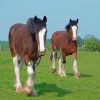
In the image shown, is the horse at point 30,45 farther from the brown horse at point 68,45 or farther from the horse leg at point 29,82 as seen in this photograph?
the brown horse at point 68,45

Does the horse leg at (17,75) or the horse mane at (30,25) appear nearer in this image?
the horse mane at (30,25)

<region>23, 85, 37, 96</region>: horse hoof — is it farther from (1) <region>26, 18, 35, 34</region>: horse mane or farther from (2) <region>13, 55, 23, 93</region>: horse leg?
(1) <region>26, 18, 35, 34</region>: horse mane

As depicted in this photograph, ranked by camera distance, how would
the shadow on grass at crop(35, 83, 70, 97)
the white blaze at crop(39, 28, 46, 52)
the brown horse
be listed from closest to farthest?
the white blaze at crop(39, 28, 46, 52) < the shadow on grass at crop(35, 83, 70, 97) < the brown horse

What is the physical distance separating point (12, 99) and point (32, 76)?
94 cm

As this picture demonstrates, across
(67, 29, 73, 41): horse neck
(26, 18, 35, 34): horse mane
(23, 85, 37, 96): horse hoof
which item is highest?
(26, 18, 35, 34): horse mane

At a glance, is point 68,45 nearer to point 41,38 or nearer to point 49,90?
point 49,90

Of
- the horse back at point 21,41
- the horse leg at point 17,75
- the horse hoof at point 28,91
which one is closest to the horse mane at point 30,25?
the horse back at point 21,41

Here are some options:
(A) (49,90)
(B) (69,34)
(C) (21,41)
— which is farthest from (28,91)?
(B) (69,34)

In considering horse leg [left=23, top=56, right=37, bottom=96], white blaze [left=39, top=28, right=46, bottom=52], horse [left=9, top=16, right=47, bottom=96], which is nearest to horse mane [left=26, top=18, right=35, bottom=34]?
horse [left=9, top=16, right=47, bottom=96]

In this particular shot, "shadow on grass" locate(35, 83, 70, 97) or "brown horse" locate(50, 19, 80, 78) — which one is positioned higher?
"brown horse" locate(50, 19, 80, 78)

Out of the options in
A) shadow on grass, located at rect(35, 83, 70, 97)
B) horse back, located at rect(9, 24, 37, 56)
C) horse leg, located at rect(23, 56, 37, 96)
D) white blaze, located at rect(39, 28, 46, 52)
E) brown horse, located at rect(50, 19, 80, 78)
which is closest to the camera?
white blaze, located at rect(39, 28, 46, 52)

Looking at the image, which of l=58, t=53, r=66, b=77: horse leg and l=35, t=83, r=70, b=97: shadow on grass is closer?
l=35, t=83, r=70, b=97: shadow on grass

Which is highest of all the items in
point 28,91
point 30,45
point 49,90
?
point 30,45

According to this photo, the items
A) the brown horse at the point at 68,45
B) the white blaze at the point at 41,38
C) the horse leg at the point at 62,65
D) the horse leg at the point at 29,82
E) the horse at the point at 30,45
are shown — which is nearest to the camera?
the white blaze at the point at 41,38
